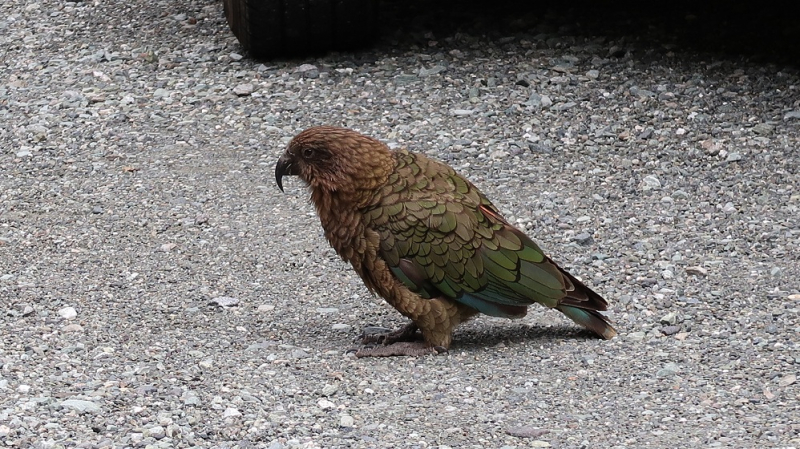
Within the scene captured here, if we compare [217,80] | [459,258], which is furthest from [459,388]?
[217,80]

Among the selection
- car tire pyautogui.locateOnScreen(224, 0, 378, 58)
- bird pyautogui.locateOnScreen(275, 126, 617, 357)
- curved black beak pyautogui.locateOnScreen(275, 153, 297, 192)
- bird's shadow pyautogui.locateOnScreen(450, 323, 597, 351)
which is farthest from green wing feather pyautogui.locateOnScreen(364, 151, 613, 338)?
car tire pyautogui.locateOnScreen(224, 0, 378, 58)

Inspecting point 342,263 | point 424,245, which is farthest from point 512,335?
point 342,263

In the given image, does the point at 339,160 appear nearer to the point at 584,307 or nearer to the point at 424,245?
the point at 424,245

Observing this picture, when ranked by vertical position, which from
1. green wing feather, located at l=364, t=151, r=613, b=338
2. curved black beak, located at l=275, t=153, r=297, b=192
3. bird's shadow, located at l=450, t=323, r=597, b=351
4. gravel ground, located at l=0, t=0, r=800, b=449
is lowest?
bird's shadow, located at l=450, t=323, r=597, b=351

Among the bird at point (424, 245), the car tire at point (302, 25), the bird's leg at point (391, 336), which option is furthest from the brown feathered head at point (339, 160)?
the car tire at point (302, 25)

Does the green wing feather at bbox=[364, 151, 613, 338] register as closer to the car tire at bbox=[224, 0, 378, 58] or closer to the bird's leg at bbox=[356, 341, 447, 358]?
the bird's leg at bbox=[356, 341, 447, 358]

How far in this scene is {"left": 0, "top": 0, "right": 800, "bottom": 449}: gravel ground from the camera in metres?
3.96

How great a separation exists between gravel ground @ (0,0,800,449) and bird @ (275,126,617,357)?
0.63ft

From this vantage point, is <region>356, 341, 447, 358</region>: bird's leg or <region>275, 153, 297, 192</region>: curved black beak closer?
<region>356, 341, 447, 358</region>: bird's leg

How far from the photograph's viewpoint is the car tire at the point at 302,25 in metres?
7.17

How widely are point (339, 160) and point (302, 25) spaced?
306 cm

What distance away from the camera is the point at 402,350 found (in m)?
4.54

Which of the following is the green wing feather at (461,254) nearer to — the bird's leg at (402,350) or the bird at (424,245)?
the bird at (424,245)

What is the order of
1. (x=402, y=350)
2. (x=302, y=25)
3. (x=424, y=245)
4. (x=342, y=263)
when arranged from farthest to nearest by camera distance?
(x=302, y=25)
(x=342, y=263)
(x=402, y=350)
(x=424, y=245)
